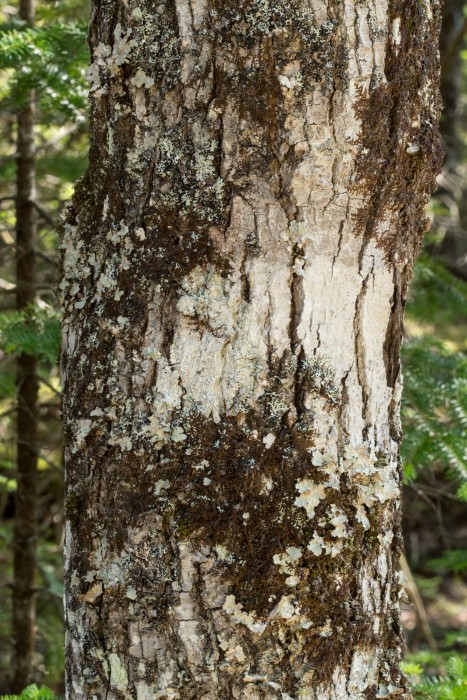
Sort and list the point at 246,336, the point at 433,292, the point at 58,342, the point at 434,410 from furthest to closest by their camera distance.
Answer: the point at 433,292 < the point at 434,410 < the point at 58,342 < the point at 246,336

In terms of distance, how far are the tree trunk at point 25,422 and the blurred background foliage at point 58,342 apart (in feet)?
0.23

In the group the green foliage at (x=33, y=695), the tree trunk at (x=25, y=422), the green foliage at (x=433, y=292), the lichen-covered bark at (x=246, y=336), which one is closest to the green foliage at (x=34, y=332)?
the tree trunk at (x=25, y=422)

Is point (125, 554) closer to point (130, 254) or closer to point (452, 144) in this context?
point (130, 254)

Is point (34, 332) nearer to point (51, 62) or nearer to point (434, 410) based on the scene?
point (51, 62)

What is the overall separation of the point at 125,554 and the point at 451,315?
411 cm

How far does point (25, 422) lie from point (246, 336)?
97.7 inches

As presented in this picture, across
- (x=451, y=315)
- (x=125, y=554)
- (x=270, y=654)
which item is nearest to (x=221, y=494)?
(x=125, y=554)

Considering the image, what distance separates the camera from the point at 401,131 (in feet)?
4.91

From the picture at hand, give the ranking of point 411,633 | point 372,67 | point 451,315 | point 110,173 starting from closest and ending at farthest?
point 372,67, point 110,173, point 451,315, point 411,633

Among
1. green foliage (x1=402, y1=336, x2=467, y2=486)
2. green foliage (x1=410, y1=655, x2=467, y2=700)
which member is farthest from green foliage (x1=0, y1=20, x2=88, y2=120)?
green foliage (x1=410, y1=655, x2=467, y2=700)

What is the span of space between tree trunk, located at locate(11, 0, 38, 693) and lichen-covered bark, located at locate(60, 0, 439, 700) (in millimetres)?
2025

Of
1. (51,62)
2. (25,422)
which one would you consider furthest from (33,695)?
(51,62)

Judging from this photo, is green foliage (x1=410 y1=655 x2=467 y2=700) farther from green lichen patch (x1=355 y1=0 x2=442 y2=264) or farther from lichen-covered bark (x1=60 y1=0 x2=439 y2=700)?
green lichen patch (x1=355 y1=0 x2=442 y2=264)

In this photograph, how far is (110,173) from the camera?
1.56 m
